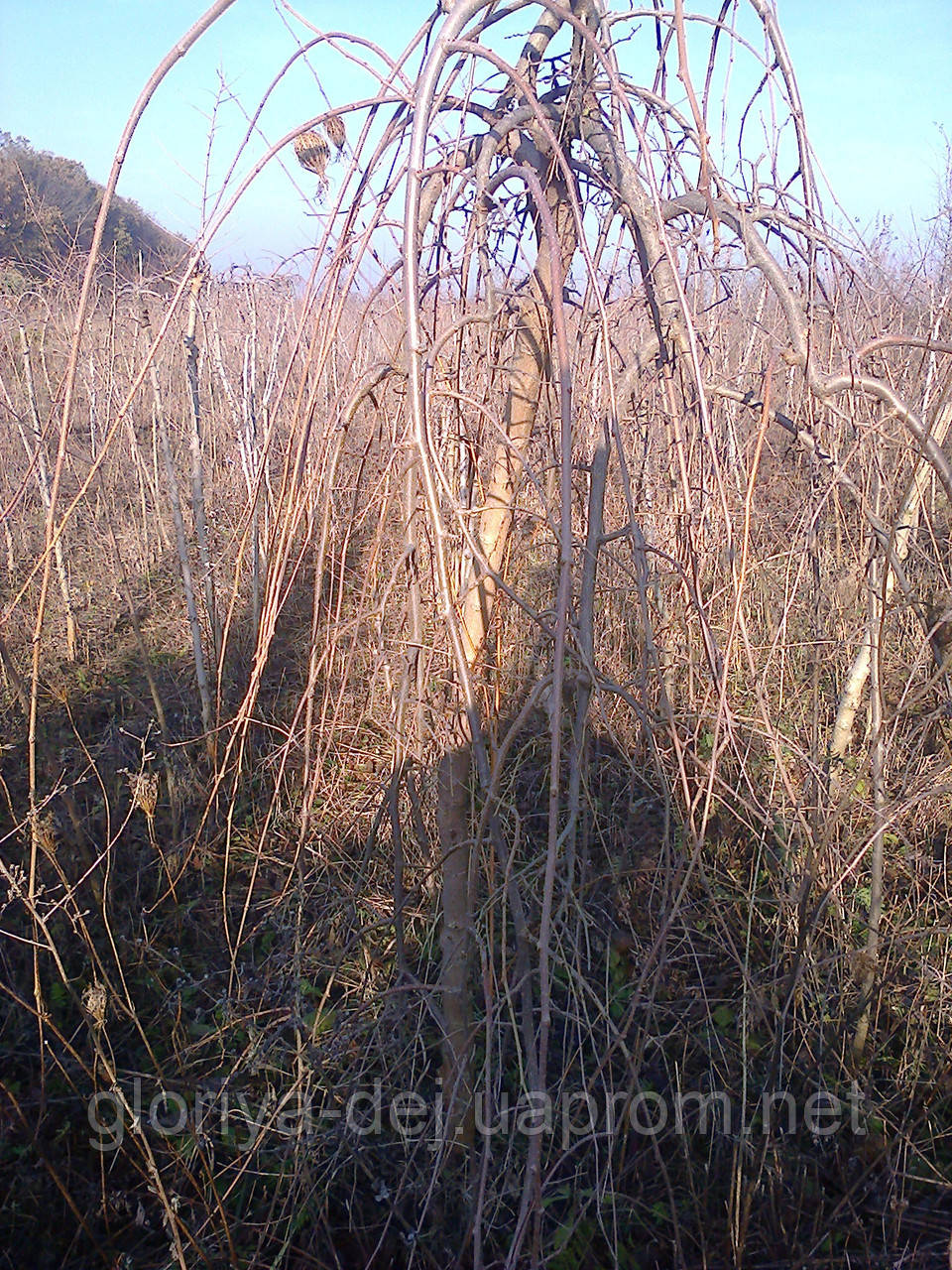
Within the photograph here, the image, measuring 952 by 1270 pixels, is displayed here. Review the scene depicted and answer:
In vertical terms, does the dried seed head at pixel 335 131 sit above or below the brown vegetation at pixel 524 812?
above

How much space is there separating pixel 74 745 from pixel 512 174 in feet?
10.0

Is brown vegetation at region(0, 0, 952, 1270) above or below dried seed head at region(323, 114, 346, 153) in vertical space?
below

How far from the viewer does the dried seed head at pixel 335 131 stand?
121 centimetres

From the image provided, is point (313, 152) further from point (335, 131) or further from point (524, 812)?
point (524, 812)

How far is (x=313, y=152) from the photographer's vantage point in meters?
1.30

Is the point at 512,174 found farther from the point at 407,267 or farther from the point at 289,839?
the point at 289,839

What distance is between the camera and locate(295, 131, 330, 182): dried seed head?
127cm

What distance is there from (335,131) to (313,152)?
10 centimetres

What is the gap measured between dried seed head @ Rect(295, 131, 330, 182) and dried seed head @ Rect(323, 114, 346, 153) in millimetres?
44

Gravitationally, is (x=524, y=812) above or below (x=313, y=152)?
below

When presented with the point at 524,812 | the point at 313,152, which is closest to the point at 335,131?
the point at 313,152

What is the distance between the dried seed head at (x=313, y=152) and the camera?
1273 mm

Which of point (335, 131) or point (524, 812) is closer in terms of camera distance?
point (335, 131)

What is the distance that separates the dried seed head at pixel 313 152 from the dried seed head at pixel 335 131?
0.04 meters
